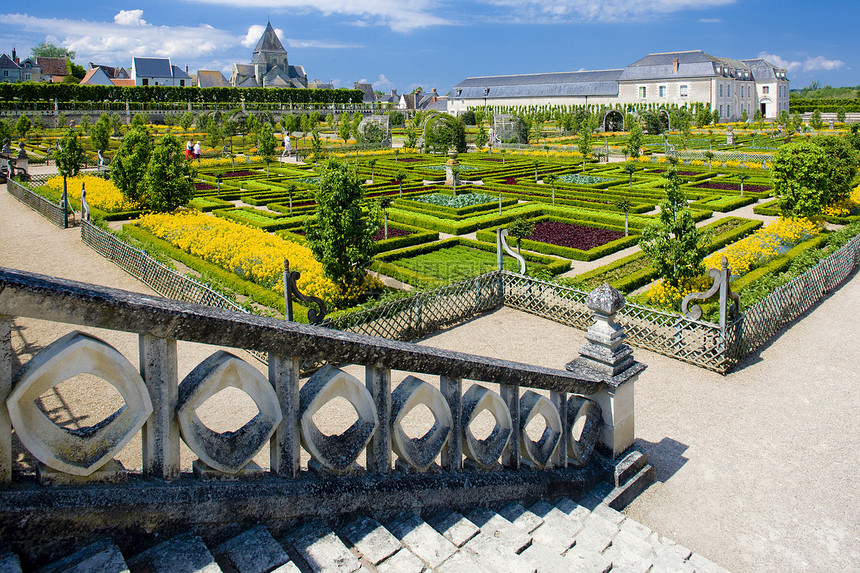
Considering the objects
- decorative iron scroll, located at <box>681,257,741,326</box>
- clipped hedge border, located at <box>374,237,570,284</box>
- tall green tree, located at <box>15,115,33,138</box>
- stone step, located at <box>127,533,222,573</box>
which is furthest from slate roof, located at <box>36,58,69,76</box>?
stone step, located at <box>127,533,222,573</box>

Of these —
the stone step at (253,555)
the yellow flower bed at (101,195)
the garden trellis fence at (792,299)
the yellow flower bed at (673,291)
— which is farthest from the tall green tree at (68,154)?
the stone step at (253,555)

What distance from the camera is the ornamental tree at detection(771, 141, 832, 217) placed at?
1814 cm

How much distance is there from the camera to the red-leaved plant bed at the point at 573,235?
1841 cm

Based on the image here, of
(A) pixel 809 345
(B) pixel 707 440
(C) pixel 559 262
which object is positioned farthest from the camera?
(C) pixel 559 262

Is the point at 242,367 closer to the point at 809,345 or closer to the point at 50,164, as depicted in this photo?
the point at 809,345

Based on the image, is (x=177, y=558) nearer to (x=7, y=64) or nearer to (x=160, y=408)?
(x=160, y=408)

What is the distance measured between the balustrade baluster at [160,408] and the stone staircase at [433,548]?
0.30 m

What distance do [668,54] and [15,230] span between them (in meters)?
81.3

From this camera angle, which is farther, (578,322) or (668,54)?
(668,54)

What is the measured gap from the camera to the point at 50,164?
1545 inches

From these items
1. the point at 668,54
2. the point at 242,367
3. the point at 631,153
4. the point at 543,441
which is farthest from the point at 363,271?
the point at 668,54

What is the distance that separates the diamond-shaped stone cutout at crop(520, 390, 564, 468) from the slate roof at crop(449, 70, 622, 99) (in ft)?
295

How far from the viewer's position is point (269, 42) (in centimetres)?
11862

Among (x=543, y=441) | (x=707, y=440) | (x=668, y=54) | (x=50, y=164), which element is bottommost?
(x=707, y=440)
